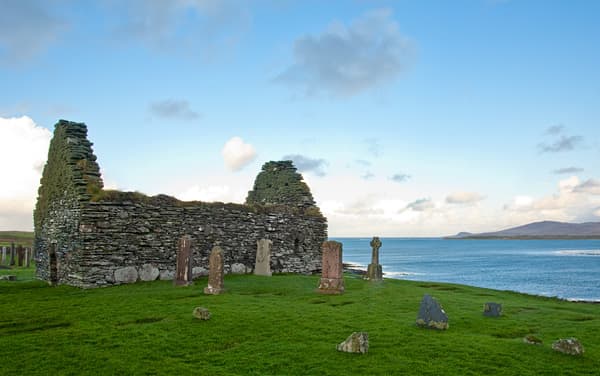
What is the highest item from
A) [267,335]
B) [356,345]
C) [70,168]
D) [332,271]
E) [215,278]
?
[70,168]

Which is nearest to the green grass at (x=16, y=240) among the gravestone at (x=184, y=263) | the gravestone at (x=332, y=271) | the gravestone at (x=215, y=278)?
the gravestone at (x=184, y=263)

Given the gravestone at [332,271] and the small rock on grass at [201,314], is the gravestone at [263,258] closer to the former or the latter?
the gravestone at [332,271]

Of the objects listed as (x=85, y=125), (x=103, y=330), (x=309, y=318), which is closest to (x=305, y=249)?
(x=85, y=125)

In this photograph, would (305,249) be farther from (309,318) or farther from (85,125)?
(309,318)

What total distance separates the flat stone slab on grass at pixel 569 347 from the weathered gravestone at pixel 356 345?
3618 mm

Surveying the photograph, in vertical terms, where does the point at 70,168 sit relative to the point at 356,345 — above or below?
above

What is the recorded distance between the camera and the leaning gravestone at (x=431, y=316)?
10.9 metres

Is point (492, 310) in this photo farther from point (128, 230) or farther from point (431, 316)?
point (128, 230)

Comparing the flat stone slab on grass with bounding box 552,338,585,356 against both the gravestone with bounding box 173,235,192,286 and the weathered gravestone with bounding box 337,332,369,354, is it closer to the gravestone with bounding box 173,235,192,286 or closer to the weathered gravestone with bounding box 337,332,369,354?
the weathered gravestone with bounding box 337,332,369,354

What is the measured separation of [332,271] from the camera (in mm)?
17016

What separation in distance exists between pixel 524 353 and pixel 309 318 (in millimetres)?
4810

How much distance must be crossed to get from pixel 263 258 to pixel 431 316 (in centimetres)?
1245

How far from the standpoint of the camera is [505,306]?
1527 centimetres

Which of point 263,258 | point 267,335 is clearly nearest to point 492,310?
point 267,335
